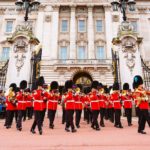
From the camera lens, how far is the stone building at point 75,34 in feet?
99.0

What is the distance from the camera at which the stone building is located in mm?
30188

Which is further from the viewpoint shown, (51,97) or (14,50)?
(14,50)

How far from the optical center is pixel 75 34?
109ft

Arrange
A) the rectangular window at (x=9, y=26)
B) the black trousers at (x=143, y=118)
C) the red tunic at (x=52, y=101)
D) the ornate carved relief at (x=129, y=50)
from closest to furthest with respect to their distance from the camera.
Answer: the black trousers at (x=143, y=118) < the red tunic at (x=52, y=101) < the ornate carved relief at (x=129, y=50) < the rectangular window at (x=9, y=26)

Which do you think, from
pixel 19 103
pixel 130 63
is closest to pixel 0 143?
pixel 19 103

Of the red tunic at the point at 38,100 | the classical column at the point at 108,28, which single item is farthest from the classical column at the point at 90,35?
the red tunic at the point at 38,100

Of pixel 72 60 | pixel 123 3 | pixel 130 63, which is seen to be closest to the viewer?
pixel 130 63

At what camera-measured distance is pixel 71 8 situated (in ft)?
114

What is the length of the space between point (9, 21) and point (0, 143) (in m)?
32.5

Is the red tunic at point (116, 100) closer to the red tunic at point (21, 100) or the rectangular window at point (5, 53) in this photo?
the red tunic at point (21, 100)

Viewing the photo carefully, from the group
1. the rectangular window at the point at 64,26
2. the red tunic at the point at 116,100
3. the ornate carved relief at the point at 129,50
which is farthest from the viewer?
the rectangular window at the point at 64,26

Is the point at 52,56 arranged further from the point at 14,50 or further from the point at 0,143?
the point at 0,143

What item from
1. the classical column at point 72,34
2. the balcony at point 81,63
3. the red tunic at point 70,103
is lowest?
the red tunic at point 70,103

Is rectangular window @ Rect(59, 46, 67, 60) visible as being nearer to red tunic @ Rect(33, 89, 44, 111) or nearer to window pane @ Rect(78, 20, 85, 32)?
window pane @ Rect(78, 20, 85, 32)
